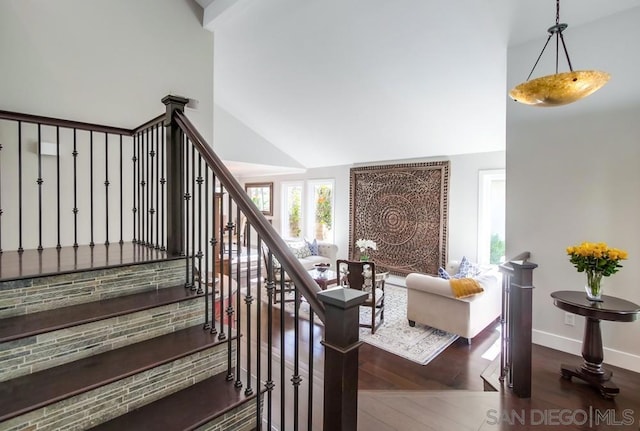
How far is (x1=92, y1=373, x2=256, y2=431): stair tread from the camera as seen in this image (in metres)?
1.28

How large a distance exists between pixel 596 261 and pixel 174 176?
3.09 meters

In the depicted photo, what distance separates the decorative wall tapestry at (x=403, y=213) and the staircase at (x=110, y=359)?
494cm

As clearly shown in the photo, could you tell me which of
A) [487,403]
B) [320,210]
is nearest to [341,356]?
[487,403]

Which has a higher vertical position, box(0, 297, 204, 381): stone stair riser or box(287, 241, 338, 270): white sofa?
box(0, 297, 204, 381): stone stair riser

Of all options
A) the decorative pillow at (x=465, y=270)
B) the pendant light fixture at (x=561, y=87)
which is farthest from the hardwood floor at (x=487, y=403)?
the pendant light fixture at (x=561, y=87)

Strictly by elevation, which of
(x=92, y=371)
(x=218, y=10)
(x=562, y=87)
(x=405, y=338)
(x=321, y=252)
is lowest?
(x=405, y=338)

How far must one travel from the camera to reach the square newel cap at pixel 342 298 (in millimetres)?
1047

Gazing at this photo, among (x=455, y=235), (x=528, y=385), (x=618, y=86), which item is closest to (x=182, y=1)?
(x=618, y=86)

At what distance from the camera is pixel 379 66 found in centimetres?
399

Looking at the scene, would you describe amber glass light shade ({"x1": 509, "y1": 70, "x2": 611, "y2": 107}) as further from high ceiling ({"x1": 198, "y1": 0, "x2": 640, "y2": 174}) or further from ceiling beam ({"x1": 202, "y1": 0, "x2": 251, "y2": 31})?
ceiling beam ({"x1": 202, "y1": 0, "x2": 251, "y2": 31})

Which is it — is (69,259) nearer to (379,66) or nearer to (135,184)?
(135,184)

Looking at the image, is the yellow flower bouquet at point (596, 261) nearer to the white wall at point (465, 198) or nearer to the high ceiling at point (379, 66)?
the high ceiling at point (379, 66)

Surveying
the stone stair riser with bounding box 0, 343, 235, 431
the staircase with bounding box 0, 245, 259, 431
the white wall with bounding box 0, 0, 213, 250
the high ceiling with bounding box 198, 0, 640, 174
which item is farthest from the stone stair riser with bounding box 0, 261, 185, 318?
the high ceiling with bounding box 198, 0, 640, 174

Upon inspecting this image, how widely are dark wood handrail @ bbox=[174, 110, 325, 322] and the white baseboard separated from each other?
3.11m
